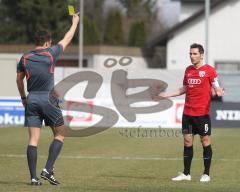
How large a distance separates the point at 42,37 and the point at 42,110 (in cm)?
101

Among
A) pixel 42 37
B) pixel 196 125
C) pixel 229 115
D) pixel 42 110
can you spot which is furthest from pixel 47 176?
pixel 229 115

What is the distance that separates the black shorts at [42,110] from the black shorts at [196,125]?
2.07 metres

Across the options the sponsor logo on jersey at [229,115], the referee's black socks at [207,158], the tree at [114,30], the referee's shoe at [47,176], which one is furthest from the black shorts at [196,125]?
the tree at [114,30]

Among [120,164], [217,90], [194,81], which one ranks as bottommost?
[120,164]

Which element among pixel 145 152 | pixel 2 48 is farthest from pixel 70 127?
pixel 2 48

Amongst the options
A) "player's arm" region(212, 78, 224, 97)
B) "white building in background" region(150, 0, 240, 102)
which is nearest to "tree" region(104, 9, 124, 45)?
"white building in background" region(150, 0, 240, 102)

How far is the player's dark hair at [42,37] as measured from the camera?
35.1ft

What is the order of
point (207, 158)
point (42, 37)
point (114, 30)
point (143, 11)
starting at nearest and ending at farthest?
1. point (42, 37)
2. point (207, 158)
3. point (114, 30)
4. point (143, 11)

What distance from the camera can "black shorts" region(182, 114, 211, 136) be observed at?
11.9 m

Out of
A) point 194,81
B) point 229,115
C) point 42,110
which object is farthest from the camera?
point 229,115

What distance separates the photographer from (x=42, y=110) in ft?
35.6

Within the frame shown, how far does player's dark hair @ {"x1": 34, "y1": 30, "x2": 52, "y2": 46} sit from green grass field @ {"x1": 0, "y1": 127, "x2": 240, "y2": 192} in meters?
1.97

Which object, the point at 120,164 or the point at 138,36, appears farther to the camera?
the point at 138,36

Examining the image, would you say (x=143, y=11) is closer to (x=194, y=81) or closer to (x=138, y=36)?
(x=138, y=36)
